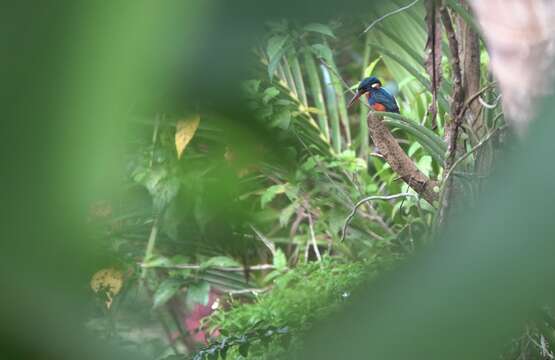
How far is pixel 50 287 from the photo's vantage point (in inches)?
7.9

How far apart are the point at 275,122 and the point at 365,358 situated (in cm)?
8

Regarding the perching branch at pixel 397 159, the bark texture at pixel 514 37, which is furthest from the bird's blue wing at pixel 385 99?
the bark texture at pixel 514 37

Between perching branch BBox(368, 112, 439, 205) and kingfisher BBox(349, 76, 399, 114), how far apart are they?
547 millimetres

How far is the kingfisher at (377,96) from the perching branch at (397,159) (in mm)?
547

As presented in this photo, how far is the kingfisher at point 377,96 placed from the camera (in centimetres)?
241

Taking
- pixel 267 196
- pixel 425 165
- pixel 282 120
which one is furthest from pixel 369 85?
pixel 282 120

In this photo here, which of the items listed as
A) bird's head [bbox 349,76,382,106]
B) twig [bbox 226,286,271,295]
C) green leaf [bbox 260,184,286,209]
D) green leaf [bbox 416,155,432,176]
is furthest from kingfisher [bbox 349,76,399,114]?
green leaf [bbox 260,184,286,209]

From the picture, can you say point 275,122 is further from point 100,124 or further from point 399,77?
point 399,77

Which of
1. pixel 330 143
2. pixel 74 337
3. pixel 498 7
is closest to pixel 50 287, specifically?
pixel 74 337

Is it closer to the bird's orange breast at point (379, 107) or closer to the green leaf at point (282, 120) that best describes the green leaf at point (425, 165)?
the bird's orange breast at point (379, 107)

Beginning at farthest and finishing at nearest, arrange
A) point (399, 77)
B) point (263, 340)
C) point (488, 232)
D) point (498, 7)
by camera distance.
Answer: point (399, 77) → point (263, 340) → point (498, 7) → point (488, 232)

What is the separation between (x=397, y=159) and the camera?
1.82 m

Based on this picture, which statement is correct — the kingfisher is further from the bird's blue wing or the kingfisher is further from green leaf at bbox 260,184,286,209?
green leaf at bbox 260,184,286,209

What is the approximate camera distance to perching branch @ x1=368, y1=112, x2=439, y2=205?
1.82 m
